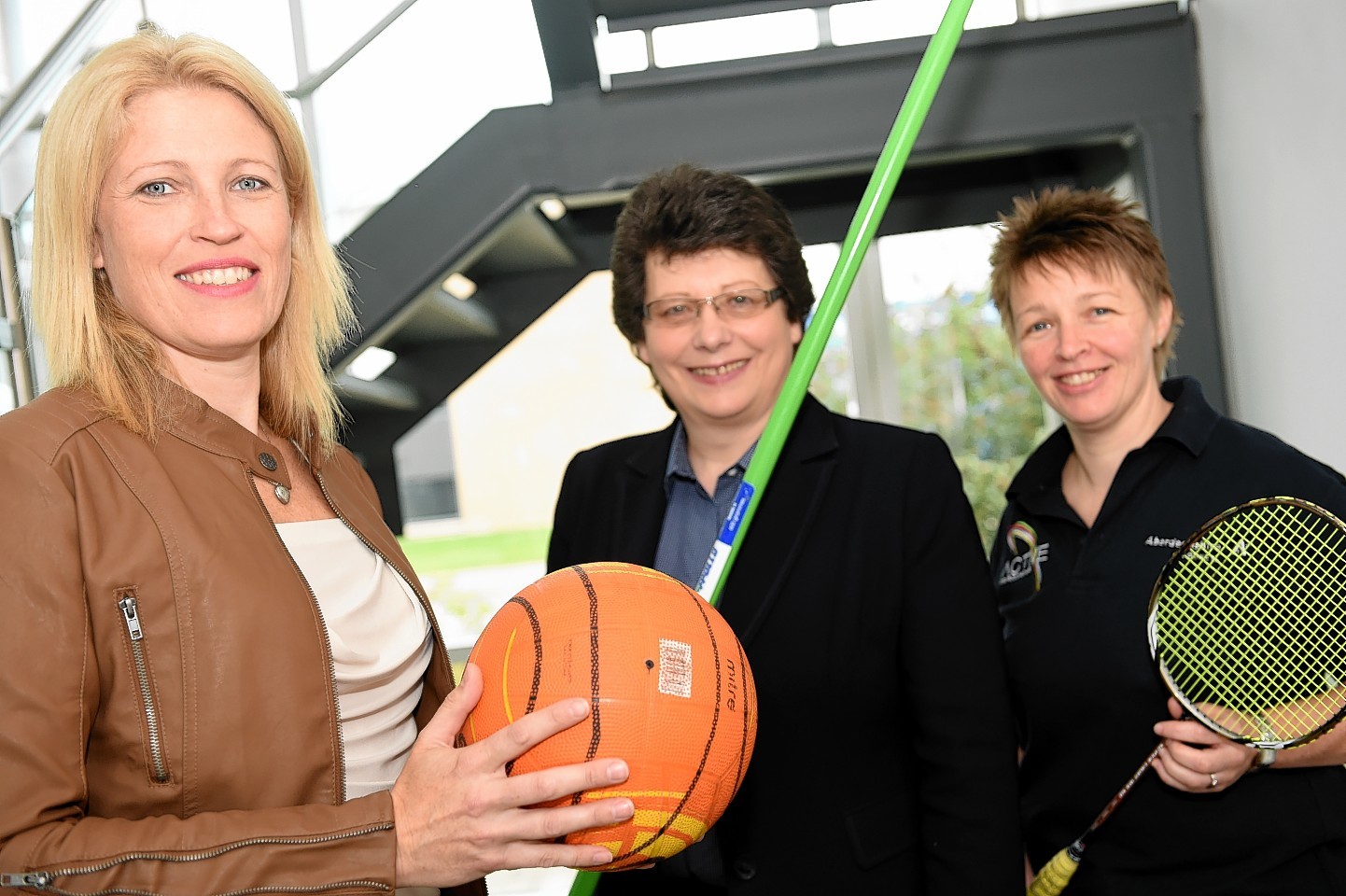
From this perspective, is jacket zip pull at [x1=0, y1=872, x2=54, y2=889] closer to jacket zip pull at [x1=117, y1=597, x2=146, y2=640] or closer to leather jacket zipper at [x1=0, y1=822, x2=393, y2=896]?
leather jacket zipper at [x1=0, y1=822, x2=393, y2=896]

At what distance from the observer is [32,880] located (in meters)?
1.07

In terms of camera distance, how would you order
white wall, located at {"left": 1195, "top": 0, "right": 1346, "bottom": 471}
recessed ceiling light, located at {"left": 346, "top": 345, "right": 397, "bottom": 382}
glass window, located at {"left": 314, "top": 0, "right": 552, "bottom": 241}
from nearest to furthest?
white wall, located at {"left": 1195, "top": 0, "right": 1346, "bottom": 471} < glass window, located at {"left": 314, "top": 0, "right": 552, "bottom": 241} < recessed ceiling light, located at {"left": 346, "top": 345, "right": 397, "bottom": 382}

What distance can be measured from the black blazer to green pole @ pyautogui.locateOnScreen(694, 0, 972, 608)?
2.8 inches

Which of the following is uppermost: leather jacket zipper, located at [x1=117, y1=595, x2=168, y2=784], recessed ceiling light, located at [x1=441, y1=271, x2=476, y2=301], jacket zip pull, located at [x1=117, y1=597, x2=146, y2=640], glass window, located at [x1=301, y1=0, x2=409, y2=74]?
glass window, located at [x1=301, y1=0, x2=409, y2=74]

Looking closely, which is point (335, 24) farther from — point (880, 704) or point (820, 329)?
point (880, 704)

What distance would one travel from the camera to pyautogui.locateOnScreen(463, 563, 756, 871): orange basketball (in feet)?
3.84

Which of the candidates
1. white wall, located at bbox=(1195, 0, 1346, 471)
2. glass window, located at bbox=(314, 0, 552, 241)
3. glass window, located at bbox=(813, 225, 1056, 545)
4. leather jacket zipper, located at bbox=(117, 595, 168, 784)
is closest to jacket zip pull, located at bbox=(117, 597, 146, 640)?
leather jacket zipper, located at bbox=(117, 595, 168, 784)

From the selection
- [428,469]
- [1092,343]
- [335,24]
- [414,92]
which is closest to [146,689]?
[1092,343]

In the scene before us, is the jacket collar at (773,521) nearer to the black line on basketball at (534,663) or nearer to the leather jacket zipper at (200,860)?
the black line on basketball at (534,663)

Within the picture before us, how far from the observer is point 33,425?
118 cm

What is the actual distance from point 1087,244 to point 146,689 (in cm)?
158

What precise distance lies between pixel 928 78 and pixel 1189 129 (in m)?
1.44

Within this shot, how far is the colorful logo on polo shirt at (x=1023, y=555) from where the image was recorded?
192cm

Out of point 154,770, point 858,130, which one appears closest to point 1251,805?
point 154,770
